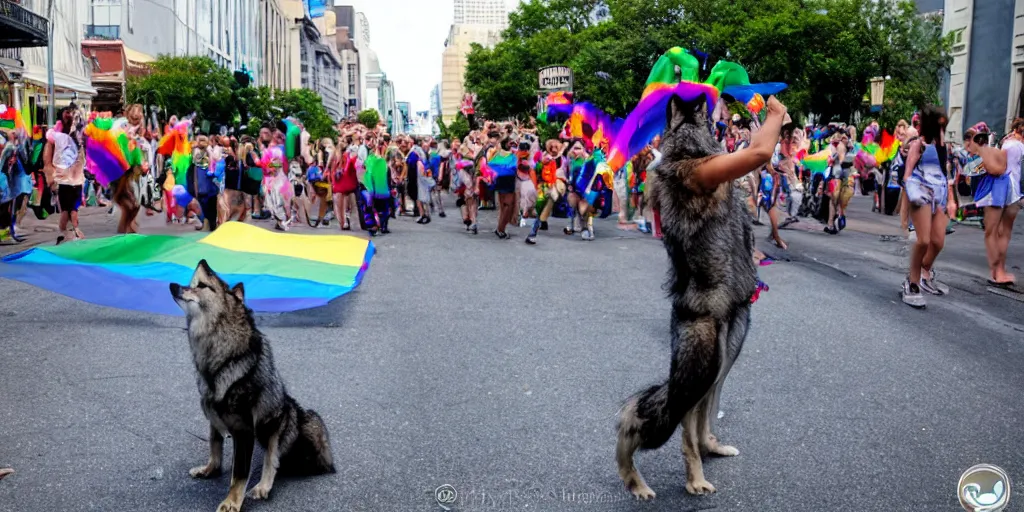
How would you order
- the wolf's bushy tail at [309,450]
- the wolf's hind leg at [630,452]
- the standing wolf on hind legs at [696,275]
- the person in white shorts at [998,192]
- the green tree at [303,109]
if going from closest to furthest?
1. the standing wolf on hind legs at [696,275]
2. the wolf's hind leg at [630,452]
3. the wolf's bushy tail at [309,450]
4. the person in white shorts at [998,192]
5. the green tree at [303,109]

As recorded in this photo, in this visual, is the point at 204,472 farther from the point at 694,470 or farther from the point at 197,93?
the point at 197,93

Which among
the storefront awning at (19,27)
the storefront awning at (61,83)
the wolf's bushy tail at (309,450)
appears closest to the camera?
the wolf's bushy tail at (309,450)

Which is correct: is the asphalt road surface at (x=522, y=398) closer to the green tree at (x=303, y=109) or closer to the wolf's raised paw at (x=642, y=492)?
the wolf's raised paw at (x=642, y=492)

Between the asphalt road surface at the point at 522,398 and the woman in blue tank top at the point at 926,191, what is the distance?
A: 386mm

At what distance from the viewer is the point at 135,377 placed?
6.16 m

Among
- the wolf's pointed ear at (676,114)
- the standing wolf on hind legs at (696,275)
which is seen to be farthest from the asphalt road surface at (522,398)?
the wolf's pointed ear at (676,114)

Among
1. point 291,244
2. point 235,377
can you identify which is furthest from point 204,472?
point 291,244

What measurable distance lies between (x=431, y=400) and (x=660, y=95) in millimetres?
2217

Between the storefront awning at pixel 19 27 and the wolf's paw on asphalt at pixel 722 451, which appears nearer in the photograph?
the wolf's paw on asphalt at pixel 722 451

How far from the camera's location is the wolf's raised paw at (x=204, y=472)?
14.5ft

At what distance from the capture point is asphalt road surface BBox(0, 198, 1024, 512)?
436 cm

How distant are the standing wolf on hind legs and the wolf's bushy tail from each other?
1.33 meters

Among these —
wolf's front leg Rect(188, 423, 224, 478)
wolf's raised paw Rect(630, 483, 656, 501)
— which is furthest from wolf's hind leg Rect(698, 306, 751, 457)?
wolf's front leg Rect(188, 423, 224, 478)

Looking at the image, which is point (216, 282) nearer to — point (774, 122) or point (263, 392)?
point (263, 392)
